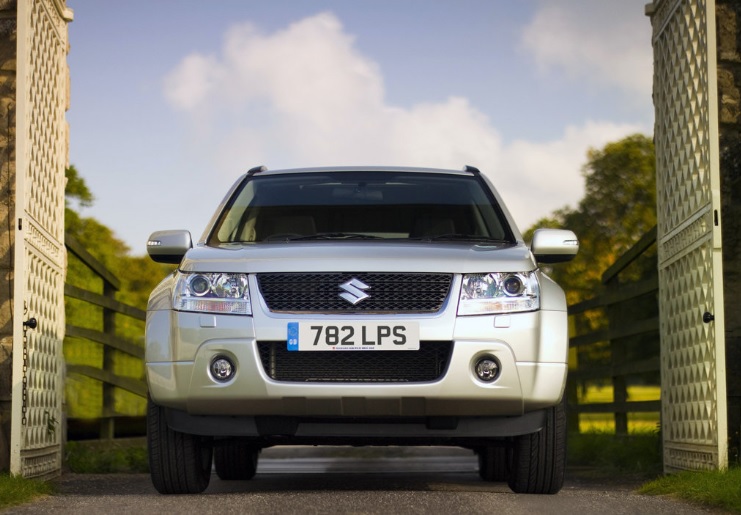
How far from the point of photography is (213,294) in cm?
598

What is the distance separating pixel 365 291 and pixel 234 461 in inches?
111

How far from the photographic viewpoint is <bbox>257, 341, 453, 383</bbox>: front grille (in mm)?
5809

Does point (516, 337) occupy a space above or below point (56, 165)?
below

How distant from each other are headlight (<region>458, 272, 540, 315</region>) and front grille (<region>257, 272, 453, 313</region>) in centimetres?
11

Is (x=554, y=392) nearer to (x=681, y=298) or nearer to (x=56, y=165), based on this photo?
(x=681, y=298)

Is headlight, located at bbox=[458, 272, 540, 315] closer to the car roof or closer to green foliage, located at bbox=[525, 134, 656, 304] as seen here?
the car roof

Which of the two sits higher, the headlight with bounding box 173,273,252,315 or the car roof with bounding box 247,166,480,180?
the car roof with bounding box 247,166,480,180

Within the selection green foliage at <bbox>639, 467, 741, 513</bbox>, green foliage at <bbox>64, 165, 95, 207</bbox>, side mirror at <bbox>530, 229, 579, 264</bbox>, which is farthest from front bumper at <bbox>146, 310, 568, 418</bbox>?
green foliage at <bbox>64, 165, 95, 207</bbox>

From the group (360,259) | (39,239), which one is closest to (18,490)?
(39,239)

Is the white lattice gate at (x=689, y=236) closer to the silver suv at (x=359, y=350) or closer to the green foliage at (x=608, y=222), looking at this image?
the silver suv at (x=359, y=350)

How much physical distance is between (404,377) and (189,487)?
55.6 inches

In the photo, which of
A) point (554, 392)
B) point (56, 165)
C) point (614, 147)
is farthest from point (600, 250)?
point (554, 392)

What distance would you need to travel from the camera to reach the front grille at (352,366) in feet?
19.1

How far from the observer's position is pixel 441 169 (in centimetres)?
754
